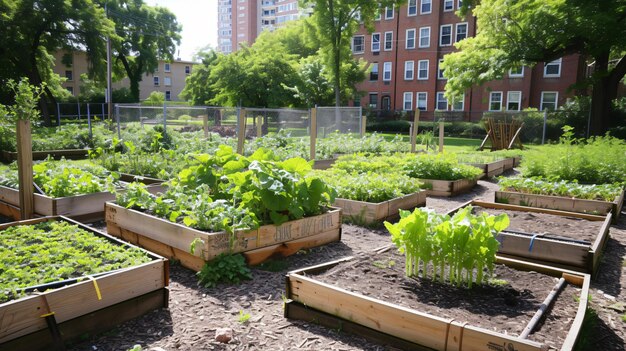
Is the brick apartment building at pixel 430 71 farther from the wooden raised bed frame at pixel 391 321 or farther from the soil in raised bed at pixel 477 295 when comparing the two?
the wooden raised bed frame at pixel 391 321

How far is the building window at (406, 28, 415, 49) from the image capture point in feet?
150

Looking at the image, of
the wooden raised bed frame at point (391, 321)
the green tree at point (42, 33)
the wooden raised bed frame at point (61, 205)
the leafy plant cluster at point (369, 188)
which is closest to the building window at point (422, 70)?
the green tree at point (42, 33)

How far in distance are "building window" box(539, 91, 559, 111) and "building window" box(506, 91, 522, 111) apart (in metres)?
1.73

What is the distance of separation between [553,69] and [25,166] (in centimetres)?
4104

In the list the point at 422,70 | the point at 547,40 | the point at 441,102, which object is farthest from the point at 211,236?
the point at 422,70

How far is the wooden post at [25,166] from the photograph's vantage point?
5730mm

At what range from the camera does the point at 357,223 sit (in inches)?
279

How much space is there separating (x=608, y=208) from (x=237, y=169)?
18.9 feet

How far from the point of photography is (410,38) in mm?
45906

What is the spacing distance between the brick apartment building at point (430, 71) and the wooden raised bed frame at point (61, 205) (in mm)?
35721

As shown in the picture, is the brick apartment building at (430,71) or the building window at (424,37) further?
the building window at (424,37)

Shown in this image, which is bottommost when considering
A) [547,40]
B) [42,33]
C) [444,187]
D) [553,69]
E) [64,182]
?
[444,187]

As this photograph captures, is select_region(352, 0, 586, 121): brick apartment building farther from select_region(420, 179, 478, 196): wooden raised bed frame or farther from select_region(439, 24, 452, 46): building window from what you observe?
select_region(420, 179, 478, 196): wooden raised bed frame

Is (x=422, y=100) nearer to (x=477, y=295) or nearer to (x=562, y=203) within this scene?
(x=562, y=203)
